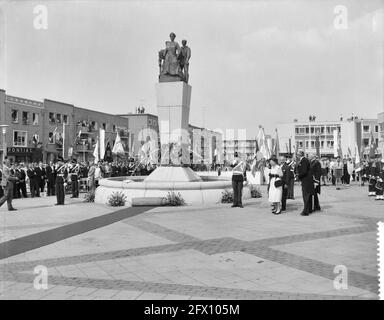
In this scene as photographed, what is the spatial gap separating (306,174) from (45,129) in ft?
140

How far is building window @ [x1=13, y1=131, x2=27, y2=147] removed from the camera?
44062 mm

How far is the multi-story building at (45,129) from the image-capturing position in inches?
1703

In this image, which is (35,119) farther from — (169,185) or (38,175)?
(169,185)

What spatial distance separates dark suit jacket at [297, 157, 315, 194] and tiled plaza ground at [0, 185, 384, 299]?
0.94 meters

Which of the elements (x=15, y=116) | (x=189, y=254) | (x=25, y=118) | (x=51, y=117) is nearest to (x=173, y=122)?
(x=189, y=254)

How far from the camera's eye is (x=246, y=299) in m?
4.75

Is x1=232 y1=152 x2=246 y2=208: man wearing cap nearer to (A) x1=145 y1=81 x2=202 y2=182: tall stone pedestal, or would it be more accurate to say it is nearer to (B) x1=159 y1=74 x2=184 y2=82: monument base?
(A) x1=145 y1=81 x2=202 y2=182: tall stone pedestal

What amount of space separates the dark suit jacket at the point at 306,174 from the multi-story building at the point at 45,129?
91.4 ft

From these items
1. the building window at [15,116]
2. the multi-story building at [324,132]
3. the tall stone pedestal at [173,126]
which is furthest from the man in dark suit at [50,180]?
the multi-story building at [324,132]

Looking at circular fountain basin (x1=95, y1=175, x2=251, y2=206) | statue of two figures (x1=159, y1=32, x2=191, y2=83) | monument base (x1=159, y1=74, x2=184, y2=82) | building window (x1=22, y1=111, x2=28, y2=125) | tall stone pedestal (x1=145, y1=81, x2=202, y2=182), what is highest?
building window (x1=22, y1=111, x2=28, y2=125)

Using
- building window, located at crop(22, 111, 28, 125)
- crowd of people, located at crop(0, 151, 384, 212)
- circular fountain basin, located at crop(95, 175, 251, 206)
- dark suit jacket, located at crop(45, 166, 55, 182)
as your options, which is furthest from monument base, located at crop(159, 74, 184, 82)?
building window, located at crop(22, 111, 28, 125)

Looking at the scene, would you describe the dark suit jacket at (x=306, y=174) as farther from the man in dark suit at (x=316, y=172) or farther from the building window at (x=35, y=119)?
the building window at (x=35, y=119)

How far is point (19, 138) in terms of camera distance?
4462 centimetres
